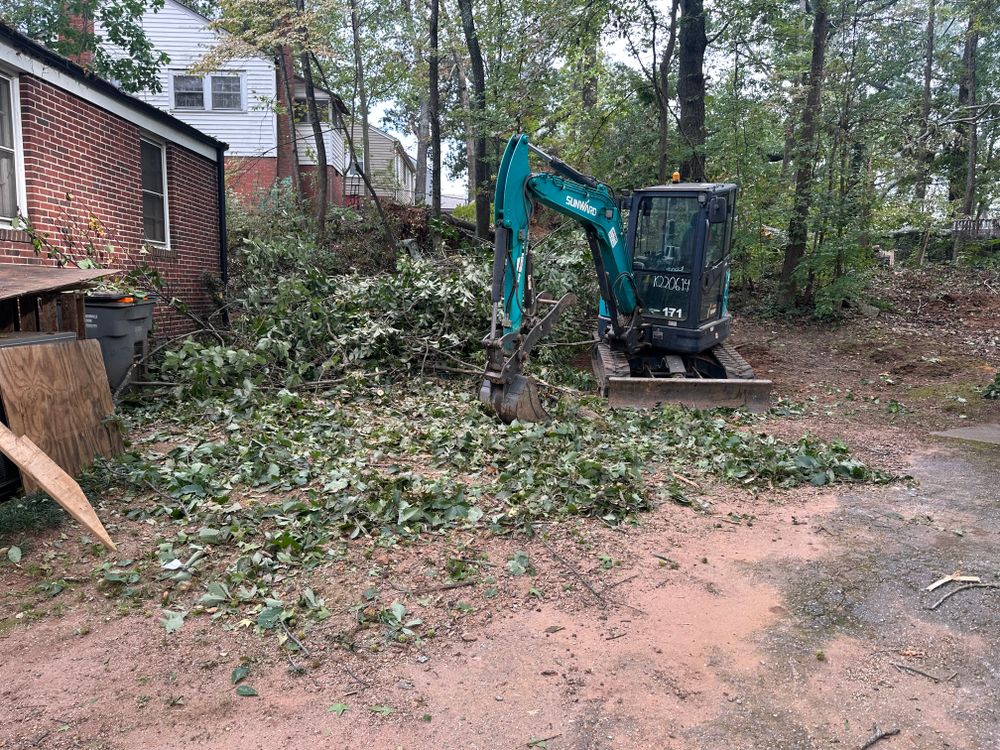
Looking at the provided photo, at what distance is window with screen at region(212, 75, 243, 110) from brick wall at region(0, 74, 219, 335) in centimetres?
1244

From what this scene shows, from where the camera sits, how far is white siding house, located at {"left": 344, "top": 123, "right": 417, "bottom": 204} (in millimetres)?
27141

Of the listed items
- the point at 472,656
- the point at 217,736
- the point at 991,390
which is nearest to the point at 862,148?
the point at 991,390

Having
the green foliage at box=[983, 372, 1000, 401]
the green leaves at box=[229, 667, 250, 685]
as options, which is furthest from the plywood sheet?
the green foliage at box=[983, 372, 1000, 401]

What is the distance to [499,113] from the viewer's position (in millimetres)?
15328

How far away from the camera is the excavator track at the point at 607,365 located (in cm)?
915

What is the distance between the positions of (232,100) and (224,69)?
95 centimetres

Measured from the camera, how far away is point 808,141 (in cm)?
1486

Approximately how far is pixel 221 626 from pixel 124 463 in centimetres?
263

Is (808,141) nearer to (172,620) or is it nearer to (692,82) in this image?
(692,82)

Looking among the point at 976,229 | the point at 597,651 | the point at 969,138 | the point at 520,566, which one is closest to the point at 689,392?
the point at 520,566

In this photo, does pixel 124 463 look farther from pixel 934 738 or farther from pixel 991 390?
pixel 991 390

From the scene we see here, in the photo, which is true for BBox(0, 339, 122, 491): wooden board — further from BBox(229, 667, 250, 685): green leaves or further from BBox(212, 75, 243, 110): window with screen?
BBox(212, 75, 243, 110): window with screen

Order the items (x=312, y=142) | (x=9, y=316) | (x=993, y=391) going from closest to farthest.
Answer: (x=9, y=316) → (x=993, y=391) → (x=312, y=142)

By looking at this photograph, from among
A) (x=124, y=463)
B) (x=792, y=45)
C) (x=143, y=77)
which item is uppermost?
(x=792, y=45)
